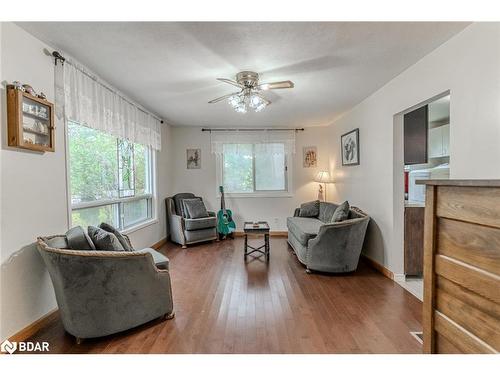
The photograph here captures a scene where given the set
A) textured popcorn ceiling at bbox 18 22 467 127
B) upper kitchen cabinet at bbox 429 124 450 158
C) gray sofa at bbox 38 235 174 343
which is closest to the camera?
gray sofa at bbox 38 235 174 343

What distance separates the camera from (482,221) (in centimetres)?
90

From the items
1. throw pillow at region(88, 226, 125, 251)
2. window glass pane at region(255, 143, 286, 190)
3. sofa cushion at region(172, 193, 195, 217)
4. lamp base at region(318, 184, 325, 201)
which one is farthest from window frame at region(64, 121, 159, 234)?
lamp base at region(318, 184, 325, 201)

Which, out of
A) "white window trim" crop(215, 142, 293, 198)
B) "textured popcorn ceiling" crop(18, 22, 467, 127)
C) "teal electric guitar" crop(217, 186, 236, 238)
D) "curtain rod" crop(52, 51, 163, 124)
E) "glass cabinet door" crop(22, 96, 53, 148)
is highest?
"textured popcorn ceiling" crop(18, 22, 467, 127)

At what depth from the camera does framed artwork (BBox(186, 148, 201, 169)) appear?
219 inches

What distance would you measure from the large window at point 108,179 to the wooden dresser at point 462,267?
2965mm

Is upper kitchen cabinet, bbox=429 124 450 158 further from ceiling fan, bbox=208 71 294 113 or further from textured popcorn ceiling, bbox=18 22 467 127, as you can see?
ceiling fan, bbox=208 71 294 113

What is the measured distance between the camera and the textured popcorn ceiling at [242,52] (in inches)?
74.5

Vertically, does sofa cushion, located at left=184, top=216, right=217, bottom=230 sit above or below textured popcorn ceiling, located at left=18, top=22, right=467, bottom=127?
below

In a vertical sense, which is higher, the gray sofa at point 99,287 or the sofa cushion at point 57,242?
the sofa cushion at point 57,242

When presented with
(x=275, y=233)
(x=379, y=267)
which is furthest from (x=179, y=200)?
(x=379, y=267)

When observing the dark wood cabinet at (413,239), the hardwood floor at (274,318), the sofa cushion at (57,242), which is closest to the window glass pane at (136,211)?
the hardwood floor at (274,318)

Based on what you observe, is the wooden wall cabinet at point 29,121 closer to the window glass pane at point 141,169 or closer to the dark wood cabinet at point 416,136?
the window glass pane at point 141,169

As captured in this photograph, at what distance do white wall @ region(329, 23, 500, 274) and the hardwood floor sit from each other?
30.3 inches

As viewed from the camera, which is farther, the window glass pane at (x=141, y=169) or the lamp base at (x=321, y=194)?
the lamp base at (x=321, y=194)
